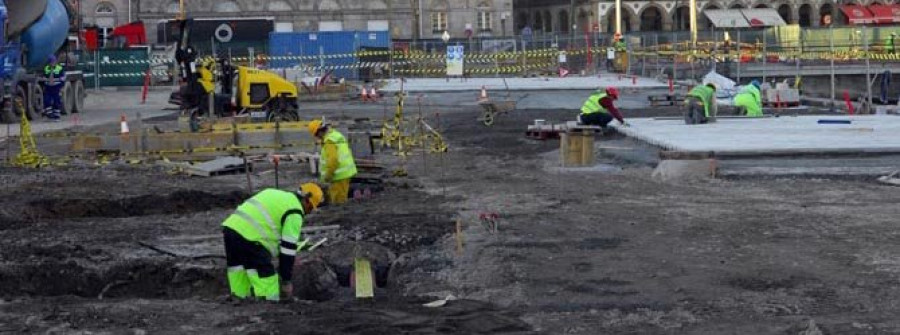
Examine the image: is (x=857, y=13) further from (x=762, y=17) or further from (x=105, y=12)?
(x=105, y=12)

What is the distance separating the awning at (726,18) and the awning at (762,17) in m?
0.44

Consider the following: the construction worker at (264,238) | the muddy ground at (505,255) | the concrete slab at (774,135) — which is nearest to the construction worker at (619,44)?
the concrete slab at (774,135)

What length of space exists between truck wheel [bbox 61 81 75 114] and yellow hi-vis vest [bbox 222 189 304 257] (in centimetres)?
3027

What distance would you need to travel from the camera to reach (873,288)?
11234 millimetres

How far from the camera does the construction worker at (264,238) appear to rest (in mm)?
11047

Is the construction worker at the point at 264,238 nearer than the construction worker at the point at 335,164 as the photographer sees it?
Yes

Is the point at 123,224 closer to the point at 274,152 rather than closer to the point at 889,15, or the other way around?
the point at 274,152

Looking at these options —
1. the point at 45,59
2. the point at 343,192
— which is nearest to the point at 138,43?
the point at 45,59

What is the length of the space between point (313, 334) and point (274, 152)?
1486cm

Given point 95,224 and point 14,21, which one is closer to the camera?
point 95,224

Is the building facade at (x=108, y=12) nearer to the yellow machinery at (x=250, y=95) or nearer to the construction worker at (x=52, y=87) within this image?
the construction worker at (x=52, y=87)

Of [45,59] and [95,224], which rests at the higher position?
[45,59]

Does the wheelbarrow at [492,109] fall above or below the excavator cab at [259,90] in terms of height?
below

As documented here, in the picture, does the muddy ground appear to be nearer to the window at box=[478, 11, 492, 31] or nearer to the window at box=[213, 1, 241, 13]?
the window at box=[213, 1, 241, 13]
